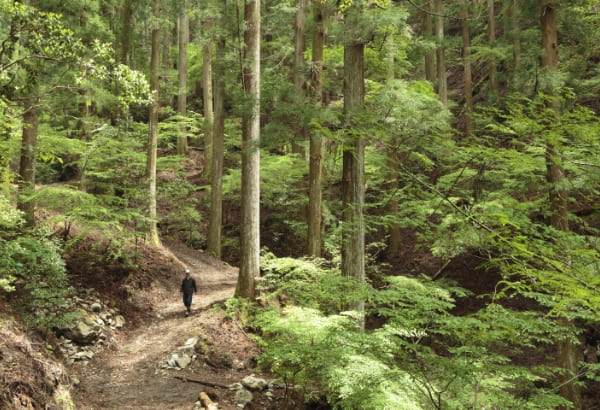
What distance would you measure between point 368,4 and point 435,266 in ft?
33.9

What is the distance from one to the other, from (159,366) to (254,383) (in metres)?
2.09

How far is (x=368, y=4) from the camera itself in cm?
686

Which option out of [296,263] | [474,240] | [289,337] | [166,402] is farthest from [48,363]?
[474,240]

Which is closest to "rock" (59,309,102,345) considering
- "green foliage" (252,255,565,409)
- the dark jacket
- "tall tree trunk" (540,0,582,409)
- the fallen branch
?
the dark jacket

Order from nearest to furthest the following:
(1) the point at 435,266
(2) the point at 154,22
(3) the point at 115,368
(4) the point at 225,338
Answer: (3) the point at 115,368, (4) the point at 225,338, (2) the point at 154,22, (1) the point at 435,266

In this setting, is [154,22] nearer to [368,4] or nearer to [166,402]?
[368,4]

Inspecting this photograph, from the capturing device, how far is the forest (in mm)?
4270

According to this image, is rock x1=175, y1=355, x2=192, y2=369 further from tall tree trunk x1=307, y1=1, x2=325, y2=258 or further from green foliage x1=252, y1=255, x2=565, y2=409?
tall tree trunk x1=307, y1=1, x2=325, y2=258

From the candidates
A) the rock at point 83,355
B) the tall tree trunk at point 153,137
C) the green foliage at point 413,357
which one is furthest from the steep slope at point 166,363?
the tall tree trunk at point 153,137

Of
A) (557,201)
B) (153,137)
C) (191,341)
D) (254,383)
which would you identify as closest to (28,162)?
(153,137)

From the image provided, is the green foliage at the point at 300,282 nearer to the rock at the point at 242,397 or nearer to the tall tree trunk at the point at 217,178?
the rock at the point at 242,397

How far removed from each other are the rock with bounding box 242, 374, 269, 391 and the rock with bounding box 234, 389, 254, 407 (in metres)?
0.26

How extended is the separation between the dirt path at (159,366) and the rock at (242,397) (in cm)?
14

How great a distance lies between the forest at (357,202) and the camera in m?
4.27
